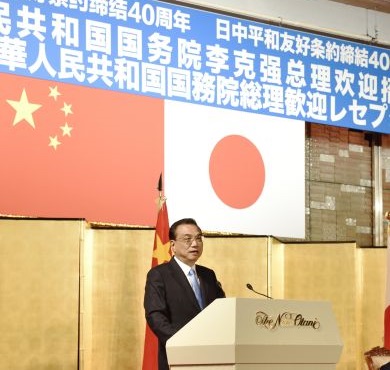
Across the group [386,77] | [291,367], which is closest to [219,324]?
[291,367]

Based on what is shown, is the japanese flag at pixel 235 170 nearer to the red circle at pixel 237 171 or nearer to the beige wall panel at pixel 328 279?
the red circle at pixel 237 171

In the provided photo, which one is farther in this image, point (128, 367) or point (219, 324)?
point (128, 367)

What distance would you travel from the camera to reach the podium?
10.8 ft

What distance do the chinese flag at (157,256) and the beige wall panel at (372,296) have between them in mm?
1613

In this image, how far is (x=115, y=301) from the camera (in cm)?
564

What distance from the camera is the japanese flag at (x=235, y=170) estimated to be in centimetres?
648

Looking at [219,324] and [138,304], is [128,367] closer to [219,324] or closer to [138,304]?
[138,304]

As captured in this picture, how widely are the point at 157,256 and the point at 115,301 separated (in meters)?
0.39

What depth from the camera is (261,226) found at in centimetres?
676

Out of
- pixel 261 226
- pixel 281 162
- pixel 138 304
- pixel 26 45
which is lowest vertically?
pixel 138 304

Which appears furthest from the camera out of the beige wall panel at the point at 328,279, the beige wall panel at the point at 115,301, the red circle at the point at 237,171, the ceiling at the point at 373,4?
the ceiling at the point at 373,4

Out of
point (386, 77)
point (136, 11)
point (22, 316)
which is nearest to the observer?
point (22, 316)

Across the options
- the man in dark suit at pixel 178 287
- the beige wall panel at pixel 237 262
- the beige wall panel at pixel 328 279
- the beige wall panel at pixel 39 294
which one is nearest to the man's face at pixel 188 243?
the man in dark suit at pixel 178 287

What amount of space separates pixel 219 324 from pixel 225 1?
4042 mm
